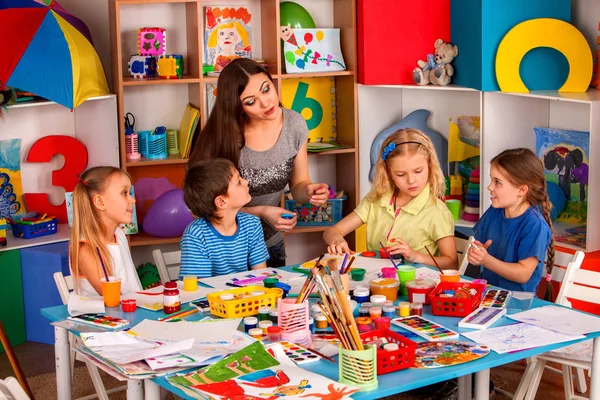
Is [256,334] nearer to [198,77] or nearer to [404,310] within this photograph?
[404,310]

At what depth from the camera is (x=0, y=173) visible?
4496 mm

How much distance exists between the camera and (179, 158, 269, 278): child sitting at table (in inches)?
125

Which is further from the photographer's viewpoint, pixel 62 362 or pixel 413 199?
pixel 413 199

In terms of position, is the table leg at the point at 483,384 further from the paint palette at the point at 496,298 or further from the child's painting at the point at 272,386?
the child's painting at the point at 272,386

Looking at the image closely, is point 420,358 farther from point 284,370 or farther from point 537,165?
point 537,165

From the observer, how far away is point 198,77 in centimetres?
451

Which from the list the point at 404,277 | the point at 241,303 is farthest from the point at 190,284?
the point at 404,277

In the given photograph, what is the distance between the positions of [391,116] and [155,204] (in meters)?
1.34

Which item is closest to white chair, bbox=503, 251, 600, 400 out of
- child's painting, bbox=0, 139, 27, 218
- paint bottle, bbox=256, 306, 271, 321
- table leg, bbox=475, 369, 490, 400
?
table leg, bbox=475, 369, 490, 400

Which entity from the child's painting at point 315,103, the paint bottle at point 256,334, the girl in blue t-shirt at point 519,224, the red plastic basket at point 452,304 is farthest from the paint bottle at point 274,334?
the child's painting at point 315,103

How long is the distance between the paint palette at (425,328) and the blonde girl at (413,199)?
27.5 inches

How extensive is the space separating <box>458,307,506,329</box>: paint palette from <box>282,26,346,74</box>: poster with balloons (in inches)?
93.1

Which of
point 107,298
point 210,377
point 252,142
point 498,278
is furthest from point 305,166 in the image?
point 210,377

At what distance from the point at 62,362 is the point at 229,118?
46.7 inches
